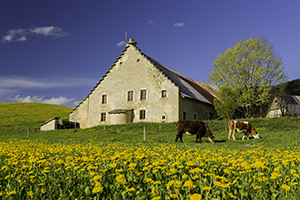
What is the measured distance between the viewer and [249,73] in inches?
1339

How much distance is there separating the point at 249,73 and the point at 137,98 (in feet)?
57.1

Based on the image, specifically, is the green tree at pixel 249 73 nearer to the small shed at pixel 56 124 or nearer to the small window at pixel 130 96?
the small window at pixel 130 96

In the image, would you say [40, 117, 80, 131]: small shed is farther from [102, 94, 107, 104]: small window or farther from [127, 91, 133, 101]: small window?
[127, 91, 133, 101]: small window

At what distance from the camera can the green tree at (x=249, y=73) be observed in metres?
33.7

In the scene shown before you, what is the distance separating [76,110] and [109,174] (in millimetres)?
37714

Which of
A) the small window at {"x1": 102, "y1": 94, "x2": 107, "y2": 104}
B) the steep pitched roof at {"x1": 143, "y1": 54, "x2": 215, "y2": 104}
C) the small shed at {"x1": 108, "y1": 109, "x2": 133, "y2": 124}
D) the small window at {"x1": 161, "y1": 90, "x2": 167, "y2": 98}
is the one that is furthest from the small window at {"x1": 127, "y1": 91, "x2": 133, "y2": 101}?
the steep pitched roof at {"x1": 143, "y1": 54, "x2": 215, "y2": 104}

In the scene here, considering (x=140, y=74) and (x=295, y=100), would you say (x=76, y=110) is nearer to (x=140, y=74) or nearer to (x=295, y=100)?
(x=140, y=74)

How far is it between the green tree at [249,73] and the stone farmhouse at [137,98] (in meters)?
5.15

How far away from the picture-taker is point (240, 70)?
1359 inches

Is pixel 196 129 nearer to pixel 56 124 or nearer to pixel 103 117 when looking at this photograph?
pixel 103 117

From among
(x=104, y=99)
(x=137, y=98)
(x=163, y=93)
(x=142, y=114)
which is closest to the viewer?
(x=163, y=93)

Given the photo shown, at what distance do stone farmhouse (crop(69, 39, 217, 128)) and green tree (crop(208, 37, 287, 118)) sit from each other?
5.15m

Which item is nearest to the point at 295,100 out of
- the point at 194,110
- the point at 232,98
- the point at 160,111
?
the point at 232,98

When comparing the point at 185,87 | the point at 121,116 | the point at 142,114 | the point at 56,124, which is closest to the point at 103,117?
the point at 121,116
